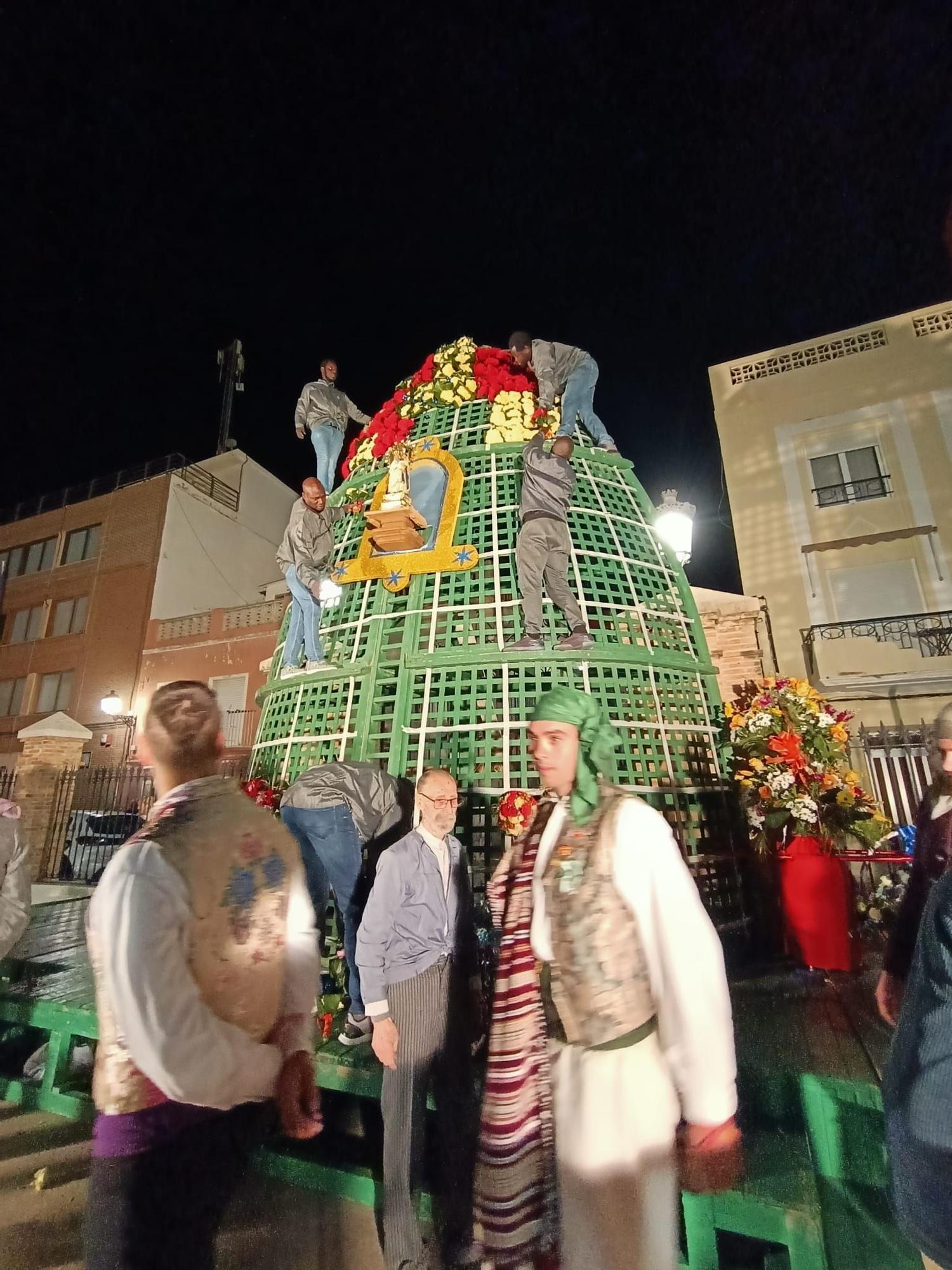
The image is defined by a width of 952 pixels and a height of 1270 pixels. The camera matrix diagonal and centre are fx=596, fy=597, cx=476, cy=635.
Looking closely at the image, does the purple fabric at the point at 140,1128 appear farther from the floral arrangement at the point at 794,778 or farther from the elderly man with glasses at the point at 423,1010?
the floral arrangement at the point at 794,778

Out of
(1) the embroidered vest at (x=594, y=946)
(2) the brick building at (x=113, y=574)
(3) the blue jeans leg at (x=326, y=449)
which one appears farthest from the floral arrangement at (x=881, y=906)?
(2) the brick building at (x=113, y=574)

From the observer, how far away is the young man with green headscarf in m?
1.68

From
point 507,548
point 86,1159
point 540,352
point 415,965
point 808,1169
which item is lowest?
point 86,1159

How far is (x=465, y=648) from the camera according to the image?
4.28 meters

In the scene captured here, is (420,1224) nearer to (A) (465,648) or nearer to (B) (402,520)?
(A) (465,648)

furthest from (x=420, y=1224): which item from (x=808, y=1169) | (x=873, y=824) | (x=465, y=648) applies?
(x=873, y=824)

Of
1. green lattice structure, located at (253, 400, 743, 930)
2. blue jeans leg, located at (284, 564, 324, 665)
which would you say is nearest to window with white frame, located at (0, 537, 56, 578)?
blue jeans leg, located at (284, 564, 324, 665)

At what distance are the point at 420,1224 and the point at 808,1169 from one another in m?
1.66

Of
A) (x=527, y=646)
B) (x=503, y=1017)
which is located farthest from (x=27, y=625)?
(x=503, y=1017)

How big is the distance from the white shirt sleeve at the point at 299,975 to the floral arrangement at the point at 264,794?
230cm

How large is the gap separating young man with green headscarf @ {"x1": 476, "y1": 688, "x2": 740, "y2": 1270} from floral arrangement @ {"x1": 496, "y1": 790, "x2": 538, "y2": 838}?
1.17 m

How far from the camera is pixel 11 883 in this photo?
395 centimetres

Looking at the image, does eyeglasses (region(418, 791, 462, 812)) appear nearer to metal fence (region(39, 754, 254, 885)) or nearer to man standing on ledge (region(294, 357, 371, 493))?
man standing on ledge (region(294, 357, 371, 493))

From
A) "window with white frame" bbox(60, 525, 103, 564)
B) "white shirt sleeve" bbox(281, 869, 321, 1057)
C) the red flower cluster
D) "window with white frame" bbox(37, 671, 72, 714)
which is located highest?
"window with white frame" bbox(60, 525, 103, 564)
